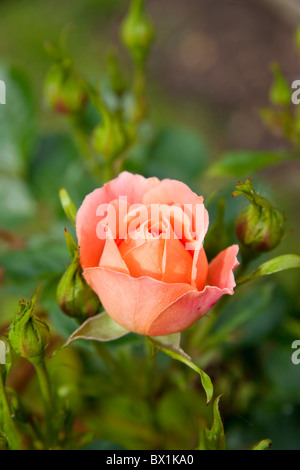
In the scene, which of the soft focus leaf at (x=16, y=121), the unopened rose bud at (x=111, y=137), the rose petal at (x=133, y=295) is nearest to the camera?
the rose petal at (x=133, y=295)

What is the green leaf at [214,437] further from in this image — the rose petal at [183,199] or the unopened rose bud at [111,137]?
the unopened rose bud at [111,137]

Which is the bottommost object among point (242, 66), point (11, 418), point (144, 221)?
point (11, 418)

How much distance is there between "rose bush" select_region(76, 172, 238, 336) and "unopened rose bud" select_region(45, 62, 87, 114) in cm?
17

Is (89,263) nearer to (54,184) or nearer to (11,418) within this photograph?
(11,418)

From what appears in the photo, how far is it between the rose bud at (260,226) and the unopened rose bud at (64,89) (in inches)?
7.5

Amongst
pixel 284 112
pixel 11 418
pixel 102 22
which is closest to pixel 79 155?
pixel 284 112

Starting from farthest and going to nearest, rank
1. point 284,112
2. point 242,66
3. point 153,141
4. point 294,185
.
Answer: point 242,66, point 294,185, point 153,141, point 284,112

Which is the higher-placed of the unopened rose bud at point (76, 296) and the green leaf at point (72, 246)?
the green leaf at point (72, 246)

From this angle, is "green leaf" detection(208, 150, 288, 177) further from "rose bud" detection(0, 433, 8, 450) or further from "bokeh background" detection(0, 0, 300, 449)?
"rose bud" detection(0, 433, 8, 450)

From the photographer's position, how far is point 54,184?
1.78 feet

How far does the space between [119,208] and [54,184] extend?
0.26 m

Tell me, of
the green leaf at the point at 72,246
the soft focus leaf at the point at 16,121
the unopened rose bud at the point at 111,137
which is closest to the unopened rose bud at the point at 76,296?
the green leaf at the point at 72,246

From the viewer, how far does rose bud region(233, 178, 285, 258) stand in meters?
0.33

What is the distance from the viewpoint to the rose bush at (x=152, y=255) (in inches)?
11.1
